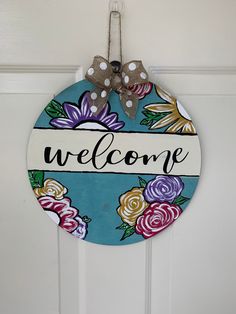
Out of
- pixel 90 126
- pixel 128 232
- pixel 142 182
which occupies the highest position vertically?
pixel 90 126

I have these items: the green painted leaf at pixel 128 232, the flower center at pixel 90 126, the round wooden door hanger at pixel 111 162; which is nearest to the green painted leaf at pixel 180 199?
the round wooden door hanger at pixel 111 162

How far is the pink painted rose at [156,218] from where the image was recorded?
0.78 m

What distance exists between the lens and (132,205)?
0.78 metres

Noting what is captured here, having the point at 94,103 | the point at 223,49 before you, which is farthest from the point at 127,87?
the point at 223,49

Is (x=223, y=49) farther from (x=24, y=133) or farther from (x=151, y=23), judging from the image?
(x=24, y=133)

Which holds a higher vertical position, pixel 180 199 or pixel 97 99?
pixel 97 99

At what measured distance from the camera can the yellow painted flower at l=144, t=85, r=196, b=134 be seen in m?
0.76

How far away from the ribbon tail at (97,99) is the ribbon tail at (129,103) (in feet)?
0.12

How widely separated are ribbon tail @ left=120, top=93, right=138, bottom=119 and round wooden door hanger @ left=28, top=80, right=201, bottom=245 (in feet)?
0.05

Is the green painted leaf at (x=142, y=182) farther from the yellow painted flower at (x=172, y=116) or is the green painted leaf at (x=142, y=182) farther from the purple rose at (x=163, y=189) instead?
the yellow painted flower at (x=172, y=116)

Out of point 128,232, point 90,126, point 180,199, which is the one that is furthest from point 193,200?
point 90,126

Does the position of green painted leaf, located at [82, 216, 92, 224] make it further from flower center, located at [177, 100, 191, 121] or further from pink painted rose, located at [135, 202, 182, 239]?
flower center, located at [177, 100, 191, 121]

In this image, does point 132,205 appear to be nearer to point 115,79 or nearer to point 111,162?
point 111,162

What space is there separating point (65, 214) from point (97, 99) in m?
0.25
